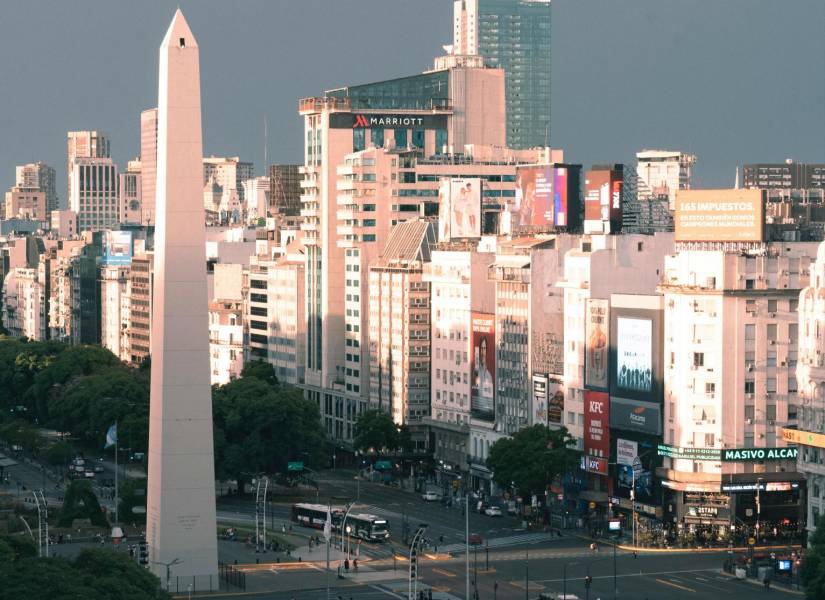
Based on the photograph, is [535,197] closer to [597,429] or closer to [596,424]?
[596,424]

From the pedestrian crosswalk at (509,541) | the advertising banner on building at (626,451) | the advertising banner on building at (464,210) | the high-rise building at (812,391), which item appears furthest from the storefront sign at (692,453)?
the advertising banner on building at (464,210)

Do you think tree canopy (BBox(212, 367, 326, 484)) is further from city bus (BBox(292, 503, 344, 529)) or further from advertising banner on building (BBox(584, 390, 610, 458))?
advertising banner on building (BBox(584, 390, 610, 458))

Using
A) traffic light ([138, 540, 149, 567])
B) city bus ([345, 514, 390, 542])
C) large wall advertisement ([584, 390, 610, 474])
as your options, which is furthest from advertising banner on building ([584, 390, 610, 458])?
traffic light ([138, 540, 149, 567])

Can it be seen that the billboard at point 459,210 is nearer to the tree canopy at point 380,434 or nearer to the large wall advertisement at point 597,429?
the tree canopy at point 380,434

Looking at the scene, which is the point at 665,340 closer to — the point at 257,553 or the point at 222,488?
the point at 257,553

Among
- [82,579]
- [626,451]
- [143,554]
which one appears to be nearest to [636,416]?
[626,451]

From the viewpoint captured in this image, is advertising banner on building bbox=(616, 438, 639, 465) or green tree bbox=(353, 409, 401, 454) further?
green tree bbox=(353, 409, 401, 454)
